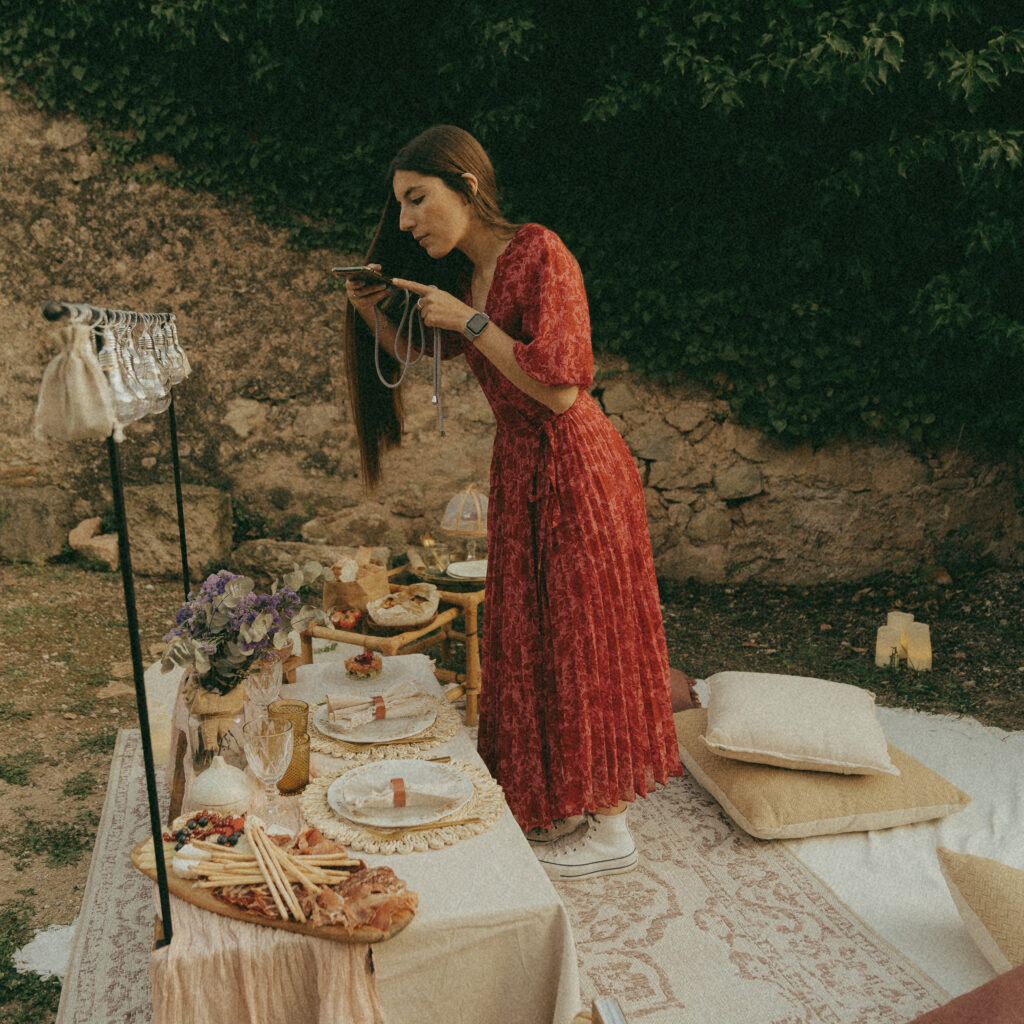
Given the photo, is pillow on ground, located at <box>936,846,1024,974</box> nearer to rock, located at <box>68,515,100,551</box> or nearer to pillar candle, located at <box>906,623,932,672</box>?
pillar candle, located at <box>906,623,932,672</box>

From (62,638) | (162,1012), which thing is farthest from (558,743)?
(62,638)

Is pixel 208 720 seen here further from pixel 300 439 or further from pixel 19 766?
pixel 300 439

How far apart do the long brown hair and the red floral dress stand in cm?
16

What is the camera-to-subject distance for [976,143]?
4262mm

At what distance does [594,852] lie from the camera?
7.80 ft

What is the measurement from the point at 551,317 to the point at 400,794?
1.16m

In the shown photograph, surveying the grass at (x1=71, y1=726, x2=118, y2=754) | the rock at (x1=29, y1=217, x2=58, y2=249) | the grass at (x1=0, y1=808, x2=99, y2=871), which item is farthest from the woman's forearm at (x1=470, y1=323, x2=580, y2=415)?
the rock at (x1=29, y1=217, x2=58, y2=249)

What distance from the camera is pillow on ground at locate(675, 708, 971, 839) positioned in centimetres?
249

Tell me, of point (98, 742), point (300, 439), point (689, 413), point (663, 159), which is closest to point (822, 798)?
point (98, 742)

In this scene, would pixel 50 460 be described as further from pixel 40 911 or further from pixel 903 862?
pixel 903 862

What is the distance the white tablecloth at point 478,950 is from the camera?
54.3 inches

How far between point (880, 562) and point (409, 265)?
3829 mm

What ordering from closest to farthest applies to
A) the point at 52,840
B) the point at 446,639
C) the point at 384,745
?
the point at 384,745 → the point at 52,840 → the point at 446,639

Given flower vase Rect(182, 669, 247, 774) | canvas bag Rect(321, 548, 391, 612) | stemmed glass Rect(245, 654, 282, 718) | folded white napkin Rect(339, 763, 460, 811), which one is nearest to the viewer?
folded white napkin Rect(339, 763, 460, 811)
